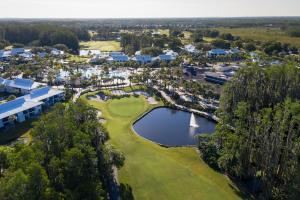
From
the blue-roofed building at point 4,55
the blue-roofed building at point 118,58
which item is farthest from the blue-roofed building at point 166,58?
the blue-roofed building at point 4,55

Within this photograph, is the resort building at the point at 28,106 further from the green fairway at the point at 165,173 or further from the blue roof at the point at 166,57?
the blue roof at the point at 166,57

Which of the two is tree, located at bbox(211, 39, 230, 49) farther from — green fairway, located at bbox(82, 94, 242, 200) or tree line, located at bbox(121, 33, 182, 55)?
green fairway, located at bbox(82, 94, 242, 200)

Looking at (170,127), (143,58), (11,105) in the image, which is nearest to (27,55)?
(143,58)

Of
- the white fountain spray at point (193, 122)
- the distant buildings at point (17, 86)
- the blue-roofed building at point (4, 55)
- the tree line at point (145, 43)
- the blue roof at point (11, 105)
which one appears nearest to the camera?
the blue roof at point (11, 105)

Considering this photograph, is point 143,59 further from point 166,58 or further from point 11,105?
point 11,105

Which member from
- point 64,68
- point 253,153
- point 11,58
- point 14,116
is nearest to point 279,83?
point 253,153

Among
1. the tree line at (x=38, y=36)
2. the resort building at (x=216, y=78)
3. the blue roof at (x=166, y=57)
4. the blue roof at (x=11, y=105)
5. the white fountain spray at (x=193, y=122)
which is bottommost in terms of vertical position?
the white fountain spray at (x=193, y=122)

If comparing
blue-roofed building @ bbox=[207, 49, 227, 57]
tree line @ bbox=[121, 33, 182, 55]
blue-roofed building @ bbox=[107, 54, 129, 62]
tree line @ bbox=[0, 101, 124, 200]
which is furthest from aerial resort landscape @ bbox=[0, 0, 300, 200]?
tree line @ bbox=[121, 33, 182, 55]
